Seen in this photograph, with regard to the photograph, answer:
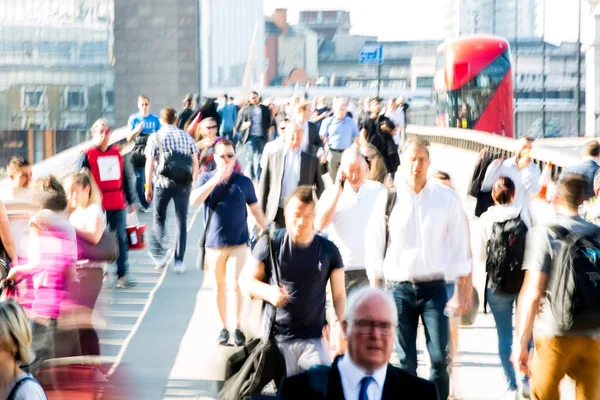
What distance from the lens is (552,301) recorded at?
6.18 m

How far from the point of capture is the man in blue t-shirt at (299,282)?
627 centimetres

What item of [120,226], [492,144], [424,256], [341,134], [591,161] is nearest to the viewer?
[424,256]

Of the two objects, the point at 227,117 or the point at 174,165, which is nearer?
the point at 174,165

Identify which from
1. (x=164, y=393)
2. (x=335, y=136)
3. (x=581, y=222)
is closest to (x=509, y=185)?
(x=581, y=222)

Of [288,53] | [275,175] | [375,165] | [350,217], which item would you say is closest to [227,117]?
[275,175]

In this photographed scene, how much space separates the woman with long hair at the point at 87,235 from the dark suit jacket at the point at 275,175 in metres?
2.28

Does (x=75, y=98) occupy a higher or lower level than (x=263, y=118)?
lower

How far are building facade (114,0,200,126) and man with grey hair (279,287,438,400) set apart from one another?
53.0 m

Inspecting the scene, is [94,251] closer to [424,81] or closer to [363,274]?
[363,274]

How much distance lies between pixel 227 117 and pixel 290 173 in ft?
44.7

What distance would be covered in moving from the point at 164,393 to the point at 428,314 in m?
2.19

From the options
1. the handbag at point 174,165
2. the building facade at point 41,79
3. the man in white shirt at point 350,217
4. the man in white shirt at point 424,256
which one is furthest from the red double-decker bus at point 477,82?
the building facade at point 41,79

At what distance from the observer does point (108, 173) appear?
38.0ft

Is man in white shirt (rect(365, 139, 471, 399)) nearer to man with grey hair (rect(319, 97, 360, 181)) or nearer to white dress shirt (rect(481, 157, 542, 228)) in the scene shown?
white dress shirt (rect(481, 157, 542, 228))
